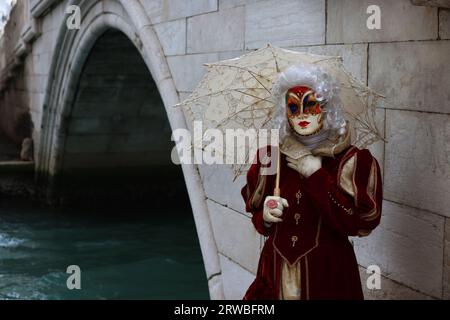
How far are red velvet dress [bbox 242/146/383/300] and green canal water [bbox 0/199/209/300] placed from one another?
4453mm

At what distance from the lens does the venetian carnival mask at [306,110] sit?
2.20 metres

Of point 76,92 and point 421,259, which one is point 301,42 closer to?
point 421,259

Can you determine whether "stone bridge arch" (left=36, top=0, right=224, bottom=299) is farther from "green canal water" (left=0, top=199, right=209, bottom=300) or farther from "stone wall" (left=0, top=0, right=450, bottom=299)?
"green canal water" (left=0, top=199, right=209, bottom=300)

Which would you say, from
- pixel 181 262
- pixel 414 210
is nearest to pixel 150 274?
pixel 181 262

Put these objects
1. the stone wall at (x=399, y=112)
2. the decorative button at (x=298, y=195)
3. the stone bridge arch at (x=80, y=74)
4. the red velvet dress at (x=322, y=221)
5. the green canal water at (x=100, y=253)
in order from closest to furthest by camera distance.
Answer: the red velvet dress at (x=322, y=221) → the decorative button at (x=298, y=195) → the stone wall at (x=399, y=112) → the stone bridge arch at (x=80, y=74) → the green canal water at (x=100, y=253)

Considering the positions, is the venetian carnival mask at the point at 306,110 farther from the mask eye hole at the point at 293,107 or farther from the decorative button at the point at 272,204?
the decorative button at the point at 272,204

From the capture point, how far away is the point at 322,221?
224 centimetres

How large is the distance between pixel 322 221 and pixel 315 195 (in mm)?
121

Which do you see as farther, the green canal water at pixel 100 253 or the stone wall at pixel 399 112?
the green canal water at pixel 100 253

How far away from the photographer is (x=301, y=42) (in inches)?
128

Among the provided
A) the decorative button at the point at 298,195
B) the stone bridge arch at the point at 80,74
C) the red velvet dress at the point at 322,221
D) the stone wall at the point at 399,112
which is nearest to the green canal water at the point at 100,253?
the stone bridge arch at the point at 80,74

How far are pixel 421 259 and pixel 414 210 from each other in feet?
0.56

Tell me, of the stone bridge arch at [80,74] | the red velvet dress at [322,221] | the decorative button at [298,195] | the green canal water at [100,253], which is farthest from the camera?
the green canal water at [100,253]

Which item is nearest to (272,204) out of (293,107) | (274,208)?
(274,208)
